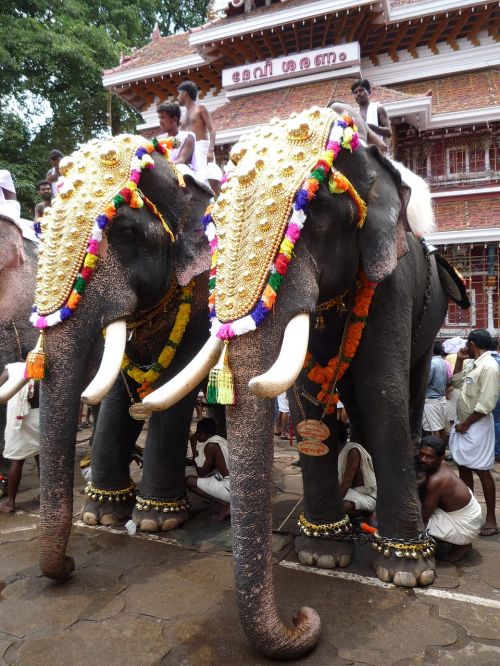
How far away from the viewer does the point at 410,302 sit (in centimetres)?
316

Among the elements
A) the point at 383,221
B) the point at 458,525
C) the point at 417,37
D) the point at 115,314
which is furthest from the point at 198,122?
the point at 417,37

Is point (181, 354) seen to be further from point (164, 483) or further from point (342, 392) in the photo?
point (342, 392)

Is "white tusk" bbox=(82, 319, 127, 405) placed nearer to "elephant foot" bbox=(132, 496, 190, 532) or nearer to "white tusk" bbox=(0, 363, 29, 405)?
"white tusk" bbox=(0, 363, 29, 405)

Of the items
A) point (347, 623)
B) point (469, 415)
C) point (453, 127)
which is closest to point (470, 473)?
point (469, 415)

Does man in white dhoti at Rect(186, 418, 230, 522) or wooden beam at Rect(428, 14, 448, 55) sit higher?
wooden beam at Rect(428, 14, 448, 55)

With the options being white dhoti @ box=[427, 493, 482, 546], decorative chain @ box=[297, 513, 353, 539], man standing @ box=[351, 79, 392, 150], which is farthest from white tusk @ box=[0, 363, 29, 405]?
man standing @ box=[351, 79, 392, 150]

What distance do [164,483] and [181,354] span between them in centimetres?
87

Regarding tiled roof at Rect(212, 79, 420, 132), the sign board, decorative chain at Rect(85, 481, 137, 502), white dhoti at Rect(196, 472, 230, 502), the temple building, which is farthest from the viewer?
→ the sign board

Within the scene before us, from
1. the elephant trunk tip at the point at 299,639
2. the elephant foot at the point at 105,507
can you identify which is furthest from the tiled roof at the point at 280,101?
the elephant trunk tip at the point at 299,639

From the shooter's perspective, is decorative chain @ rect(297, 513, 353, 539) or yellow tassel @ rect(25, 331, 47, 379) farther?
decorative chain @ rect(297, 513, 353, 539)

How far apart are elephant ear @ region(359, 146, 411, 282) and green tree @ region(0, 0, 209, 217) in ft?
46.8

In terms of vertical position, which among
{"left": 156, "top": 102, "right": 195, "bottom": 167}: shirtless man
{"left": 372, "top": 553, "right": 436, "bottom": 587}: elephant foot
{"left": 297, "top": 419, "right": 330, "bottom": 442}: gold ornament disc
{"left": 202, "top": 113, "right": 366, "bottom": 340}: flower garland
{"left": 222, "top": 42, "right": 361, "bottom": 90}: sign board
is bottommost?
{"left": 372, "top": 553, "right": 436, "bottom": 587}: elephant foot

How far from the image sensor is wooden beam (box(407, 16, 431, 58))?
13312 millimetres

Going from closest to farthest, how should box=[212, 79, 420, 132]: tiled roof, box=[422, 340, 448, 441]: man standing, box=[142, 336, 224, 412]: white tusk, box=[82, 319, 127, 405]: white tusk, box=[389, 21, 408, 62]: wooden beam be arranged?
box=[142, 336, 224, 412]: white tusk, box=[82, 319, 127, 405]: white tusk, box=[422, 340, 448, 441]: man standing, box=[212, 79, 420, 132]: tiled roof, box=[389, 21, 408, 62]: wooden beam
